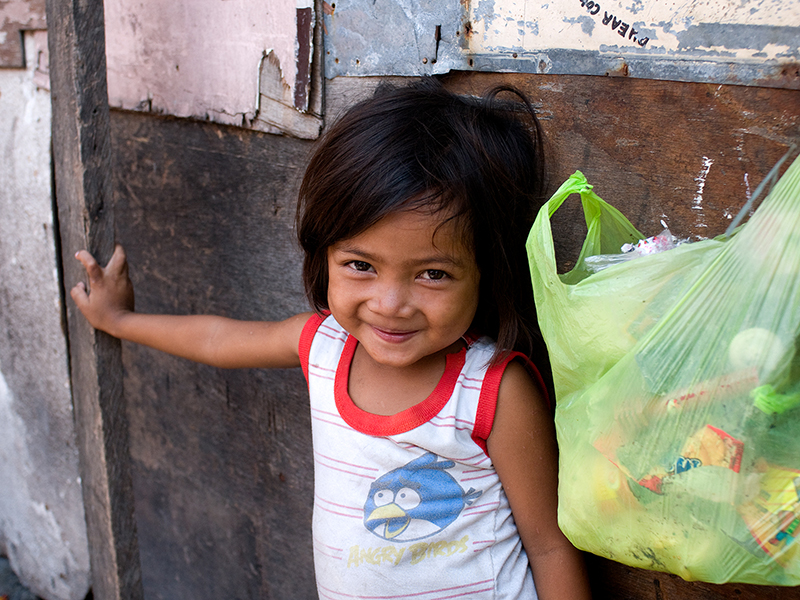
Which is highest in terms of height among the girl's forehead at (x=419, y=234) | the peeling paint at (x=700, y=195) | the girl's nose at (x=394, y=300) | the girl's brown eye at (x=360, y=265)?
the peeling paint at (x=700, y=195)

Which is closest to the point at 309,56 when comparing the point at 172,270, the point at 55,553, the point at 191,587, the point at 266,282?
the point at 266,282

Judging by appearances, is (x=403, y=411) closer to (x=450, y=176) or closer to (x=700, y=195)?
(x=450, y=176)

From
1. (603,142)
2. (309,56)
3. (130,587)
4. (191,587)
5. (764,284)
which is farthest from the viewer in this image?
(191,587)

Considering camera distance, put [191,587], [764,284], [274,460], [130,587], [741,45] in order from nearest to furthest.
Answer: [764,284]
[741,45]
[130,587]
[274,460]
[191,587]

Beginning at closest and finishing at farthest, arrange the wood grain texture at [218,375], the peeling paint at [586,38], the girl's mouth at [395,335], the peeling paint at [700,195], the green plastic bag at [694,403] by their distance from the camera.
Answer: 1. the green plastic bag at [694,403]
2. the peeling paint at [586,38]
3. the peeling paint at [700,195]
4. the girl's mouth at [395,335]
5. the wood grain texture at [218,375]

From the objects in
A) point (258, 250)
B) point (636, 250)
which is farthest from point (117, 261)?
point (636, 250)

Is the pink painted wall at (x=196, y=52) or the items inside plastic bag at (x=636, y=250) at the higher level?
the pink painted wall at (x=196, y=52)

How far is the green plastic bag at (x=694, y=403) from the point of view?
724 mm

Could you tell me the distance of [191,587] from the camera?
2.45 metres

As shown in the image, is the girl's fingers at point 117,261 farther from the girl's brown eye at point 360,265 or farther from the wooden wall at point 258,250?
the girl's brown eye at point 360,265

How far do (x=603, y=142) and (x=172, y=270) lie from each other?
56.4 inches

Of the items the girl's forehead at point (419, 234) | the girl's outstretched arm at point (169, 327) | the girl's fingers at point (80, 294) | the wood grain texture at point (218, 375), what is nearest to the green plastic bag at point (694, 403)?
the girl's forehead at point (419, 234)

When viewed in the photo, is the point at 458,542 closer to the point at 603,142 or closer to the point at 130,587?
the point at 603,142

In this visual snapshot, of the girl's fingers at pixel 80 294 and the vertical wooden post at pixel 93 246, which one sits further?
the girl's fingers at pixel 80 294
